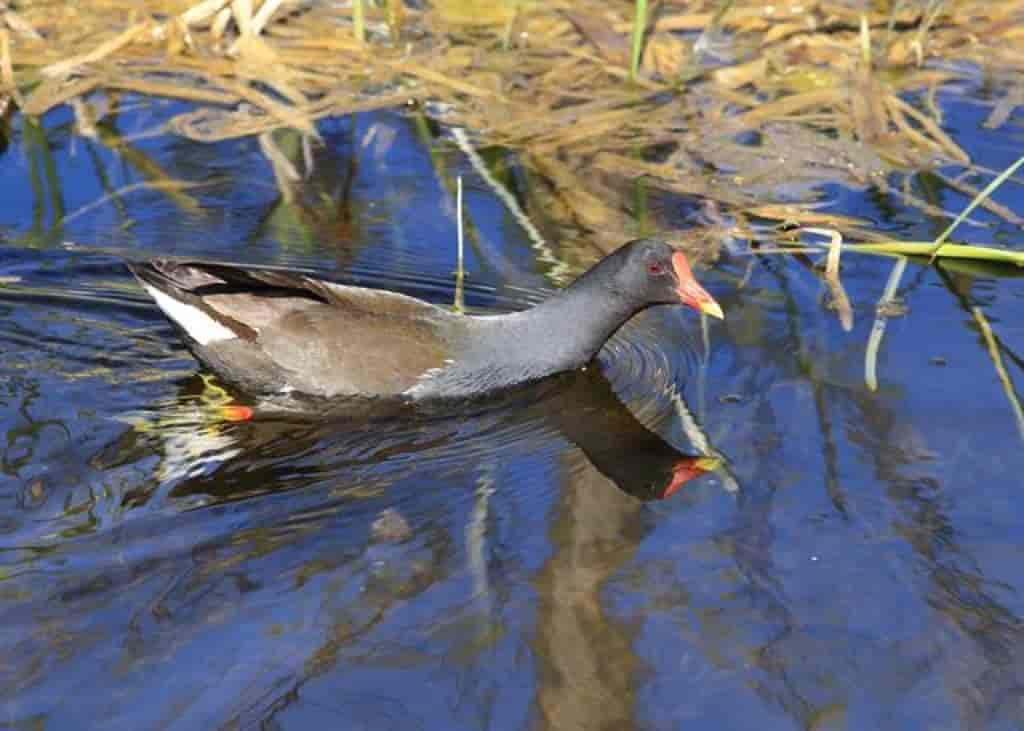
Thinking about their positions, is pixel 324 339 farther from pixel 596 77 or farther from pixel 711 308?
pixel 596 77

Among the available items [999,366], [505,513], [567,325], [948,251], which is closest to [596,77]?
[948,251]

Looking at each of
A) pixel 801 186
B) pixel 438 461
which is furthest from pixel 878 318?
pixel 438 461

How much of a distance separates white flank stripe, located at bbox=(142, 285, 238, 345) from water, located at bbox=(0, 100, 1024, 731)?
0.19 m

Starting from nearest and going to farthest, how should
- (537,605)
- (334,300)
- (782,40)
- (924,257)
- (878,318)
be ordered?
1. (537,605)
2. (334,300)
3. (878,318)
4. (924,257)
5. (782,40)

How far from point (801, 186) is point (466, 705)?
3.64m

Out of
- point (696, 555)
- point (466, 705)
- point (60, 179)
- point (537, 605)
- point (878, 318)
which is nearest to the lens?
point (466, 705)

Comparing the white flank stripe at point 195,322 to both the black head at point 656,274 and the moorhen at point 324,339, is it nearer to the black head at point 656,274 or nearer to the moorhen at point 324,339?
the moorhen at point 324,339

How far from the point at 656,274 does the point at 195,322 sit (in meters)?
1.38

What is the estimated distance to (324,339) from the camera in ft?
17.5

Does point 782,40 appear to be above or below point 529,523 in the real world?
above

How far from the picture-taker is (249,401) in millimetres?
5406

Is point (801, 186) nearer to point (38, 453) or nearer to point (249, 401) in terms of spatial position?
point (249, 401)

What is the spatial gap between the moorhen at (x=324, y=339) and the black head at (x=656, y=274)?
0.36 ft

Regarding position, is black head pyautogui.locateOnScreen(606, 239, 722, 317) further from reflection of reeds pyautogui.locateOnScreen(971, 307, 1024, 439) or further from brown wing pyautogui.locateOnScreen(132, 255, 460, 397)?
reflection of reeds pyautogui.locateOnScreen(971, 307, 1024, 439)
